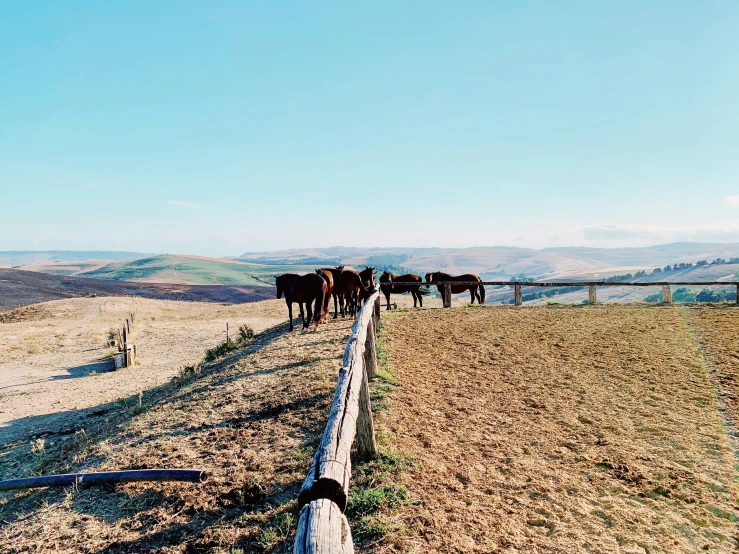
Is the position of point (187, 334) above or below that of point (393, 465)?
below

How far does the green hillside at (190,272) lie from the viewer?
427 ft

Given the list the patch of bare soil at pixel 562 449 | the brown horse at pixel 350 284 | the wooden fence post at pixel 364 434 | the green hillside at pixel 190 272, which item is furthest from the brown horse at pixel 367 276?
the green hillside at pixel 190 272

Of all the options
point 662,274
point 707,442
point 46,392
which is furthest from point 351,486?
point 662,274

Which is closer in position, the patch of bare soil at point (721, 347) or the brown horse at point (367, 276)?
the patch of bare soil at point (721, 347)

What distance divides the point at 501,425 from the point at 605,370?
3.47m

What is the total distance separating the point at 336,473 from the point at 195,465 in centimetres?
304

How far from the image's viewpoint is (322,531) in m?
2.17

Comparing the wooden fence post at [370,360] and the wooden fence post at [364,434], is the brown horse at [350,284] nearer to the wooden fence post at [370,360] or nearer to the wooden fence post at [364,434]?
the wooden fence post at [370,360]

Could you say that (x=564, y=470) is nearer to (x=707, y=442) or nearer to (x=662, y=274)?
(x=707, y=442)

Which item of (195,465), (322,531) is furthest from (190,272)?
(322,531)

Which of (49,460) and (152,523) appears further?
(49,460)

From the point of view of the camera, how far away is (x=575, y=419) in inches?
227

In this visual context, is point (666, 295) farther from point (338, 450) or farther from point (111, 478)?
point (111, 478)

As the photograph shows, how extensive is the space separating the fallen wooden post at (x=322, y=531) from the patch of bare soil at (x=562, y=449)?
117 cm
